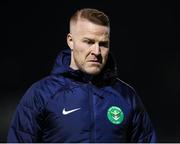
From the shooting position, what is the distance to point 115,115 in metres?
2.66

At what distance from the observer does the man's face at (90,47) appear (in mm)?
2707

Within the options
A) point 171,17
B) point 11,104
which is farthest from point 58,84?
point 171,17

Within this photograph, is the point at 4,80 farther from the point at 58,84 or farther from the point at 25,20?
the point at 58,84

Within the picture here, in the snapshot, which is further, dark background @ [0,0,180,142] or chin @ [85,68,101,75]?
dark background @ [0,0,180,142]

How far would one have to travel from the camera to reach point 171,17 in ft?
16.6

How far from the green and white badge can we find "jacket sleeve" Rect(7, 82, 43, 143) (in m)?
0.30

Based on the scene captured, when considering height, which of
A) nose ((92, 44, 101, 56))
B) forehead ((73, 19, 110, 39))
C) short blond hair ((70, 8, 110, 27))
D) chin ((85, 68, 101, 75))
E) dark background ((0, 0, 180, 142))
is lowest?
dark background ((0, 0, 180, 142))

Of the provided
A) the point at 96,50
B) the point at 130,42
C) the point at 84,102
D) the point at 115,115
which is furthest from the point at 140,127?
the point at 130,42

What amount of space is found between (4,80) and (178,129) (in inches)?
57.3

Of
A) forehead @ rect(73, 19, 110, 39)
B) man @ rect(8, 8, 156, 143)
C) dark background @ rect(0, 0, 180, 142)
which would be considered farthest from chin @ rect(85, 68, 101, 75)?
dark background @ rect(0, 0, 180, 142)

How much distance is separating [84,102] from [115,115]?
0.48 ft

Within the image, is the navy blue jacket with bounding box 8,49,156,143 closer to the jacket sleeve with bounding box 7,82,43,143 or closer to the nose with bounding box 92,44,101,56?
the jacket sleeve with bounding box 7,82,43,143

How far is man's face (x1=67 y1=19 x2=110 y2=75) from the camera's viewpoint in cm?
271

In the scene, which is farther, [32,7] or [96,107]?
[32,7]
